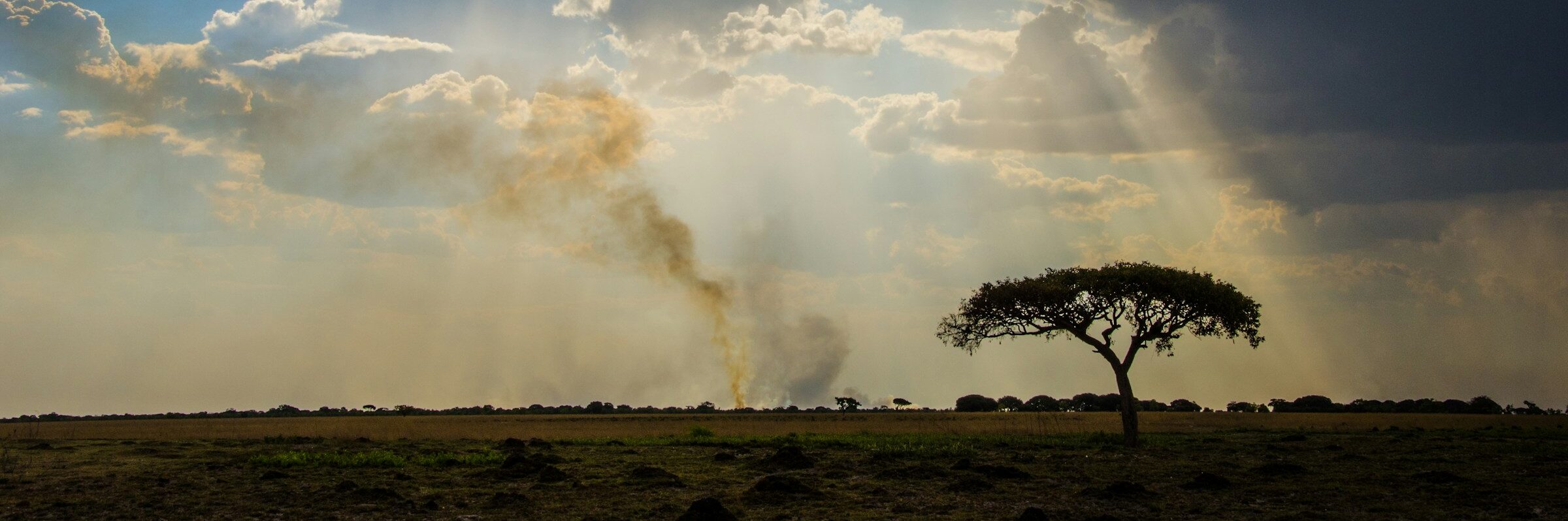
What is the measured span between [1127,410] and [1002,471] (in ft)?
53.3

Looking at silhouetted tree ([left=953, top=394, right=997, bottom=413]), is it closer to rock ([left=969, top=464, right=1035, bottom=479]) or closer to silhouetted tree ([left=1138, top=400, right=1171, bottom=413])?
silhouetted tree ([left=1138, top=400, right=1171, bottom=413])

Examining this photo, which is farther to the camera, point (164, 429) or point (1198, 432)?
point (164, 429)

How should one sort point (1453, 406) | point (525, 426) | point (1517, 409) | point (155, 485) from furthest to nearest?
point (1453, 406), point (1517, 409), point (525, 426), point (155, 485)

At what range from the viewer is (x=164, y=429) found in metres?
87.7

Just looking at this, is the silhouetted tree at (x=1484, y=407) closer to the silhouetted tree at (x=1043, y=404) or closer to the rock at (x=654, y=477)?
the silhouetted tree at (x=1043, y=404)

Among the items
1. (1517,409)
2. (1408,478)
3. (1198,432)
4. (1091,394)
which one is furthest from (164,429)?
(1517,409)

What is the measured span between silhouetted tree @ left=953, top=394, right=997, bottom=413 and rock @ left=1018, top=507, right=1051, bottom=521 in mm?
121571

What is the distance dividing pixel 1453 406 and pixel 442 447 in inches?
4604

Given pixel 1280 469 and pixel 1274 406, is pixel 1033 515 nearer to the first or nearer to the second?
pixel 1280 469

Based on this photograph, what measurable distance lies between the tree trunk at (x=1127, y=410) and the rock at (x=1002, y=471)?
1357 centimetres

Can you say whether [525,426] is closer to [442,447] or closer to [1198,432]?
[442,447]

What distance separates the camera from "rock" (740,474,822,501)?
92.8 ft

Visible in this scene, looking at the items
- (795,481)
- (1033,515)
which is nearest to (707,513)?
(795,481)

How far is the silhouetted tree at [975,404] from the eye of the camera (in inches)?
5856
